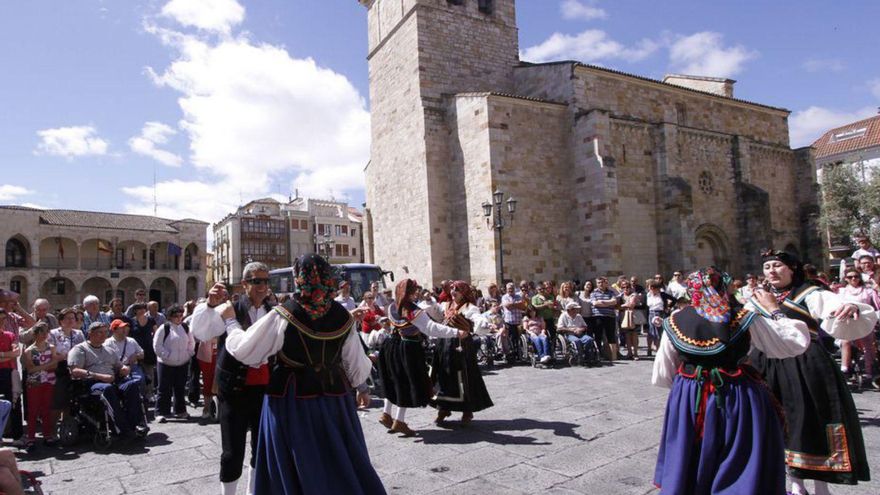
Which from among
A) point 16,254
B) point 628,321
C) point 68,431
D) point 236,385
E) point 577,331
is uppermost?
point 16,254

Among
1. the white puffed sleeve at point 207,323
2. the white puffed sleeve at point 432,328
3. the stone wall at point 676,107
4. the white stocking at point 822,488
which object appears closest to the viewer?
the white stocking at point 822,488

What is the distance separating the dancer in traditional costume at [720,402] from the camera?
302 centimetres

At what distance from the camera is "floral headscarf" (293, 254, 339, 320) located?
3383 millimetres

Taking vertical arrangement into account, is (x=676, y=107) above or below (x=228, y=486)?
above

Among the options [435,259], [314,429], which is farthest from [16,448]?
[435,259]

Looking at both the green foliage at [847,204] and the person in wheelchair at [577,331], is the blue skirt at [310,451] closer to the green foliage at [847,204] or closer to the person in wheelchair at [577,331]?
the person in wheelchair at [577,331]

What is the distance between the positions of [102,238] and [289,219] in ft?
54.0

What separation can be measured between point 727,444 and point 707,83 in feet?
103

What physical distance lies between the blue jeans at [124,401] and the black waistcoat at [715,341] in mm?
6164

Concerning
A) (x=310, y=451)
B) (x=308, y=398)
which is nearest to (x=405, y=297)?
(x=308, y=398)

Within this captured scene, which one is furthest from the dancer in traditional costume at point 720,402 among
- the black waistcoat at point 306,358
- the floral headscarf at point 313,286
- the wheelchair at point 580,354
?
the wheelchair at point 580,354

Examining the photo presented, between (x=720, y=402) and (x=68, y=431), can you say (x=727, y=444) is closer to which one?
(x=720, y=402)

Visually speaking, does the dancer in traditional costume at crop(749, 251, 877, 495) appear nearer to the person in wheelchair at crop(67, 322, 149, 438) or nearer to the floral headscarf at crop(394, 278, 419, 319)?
the floral headscarf at crop(394, 278, 419, 319)

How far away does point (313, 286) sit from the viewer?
11.2 feet
